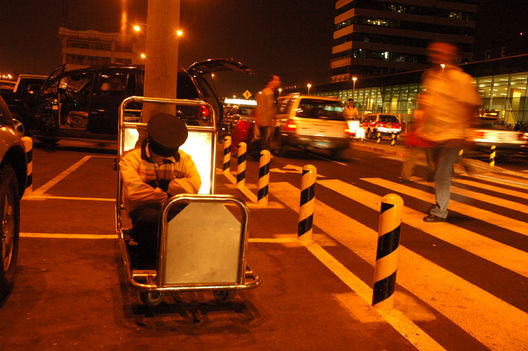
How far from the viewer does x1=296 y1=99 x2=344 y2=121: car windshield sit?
621 inches

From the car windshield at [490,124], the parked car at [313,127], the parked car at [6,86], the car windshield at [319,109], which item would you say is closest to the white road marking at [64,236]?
the parked car at [313,127]

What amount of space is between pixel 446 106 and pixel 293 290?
12.0 feet

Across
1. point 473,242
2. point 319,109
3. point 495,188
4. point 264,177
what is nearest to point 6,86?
point 319,109

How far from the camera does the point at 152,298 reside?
13.1 ft

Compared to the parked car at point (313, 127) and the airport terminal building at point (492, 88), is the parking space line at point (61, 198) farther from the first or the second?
the airport terminal building at point (492, 88)

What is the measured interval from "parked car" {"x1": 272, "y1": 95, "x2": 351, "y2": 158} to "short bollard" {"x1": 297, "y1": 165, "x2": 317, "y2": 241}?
9.15 meters

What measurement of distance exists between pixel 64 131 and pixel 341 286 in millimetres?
11463

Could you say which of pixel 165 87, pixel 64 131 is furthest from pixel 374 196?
pixel 64 131

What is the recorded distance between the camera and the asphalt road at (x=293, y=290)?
3717 millimetres

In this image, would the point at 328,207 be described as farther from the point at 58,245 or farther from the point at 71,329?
the point at 71,329

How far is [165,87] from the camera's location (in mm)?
8914

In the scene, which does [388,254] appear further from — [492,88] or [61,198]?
[492,88]

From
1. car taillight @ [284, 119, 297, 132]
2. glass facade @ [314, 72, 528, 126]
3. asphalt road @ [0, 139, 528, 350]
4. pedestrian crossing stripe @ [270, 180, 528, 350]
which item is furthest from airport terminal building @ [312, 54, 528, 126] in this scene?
pedestrian crossing stripe @ [270, 180, 528, 350]

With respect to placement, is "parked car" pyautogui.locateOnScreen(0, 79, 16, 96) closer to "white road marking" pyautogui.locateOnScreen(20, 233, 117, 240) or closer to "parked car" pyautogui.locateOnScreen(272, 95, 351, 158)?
"parked car" pyautogui.locateOnScreen(272, 95, 351, 158)
